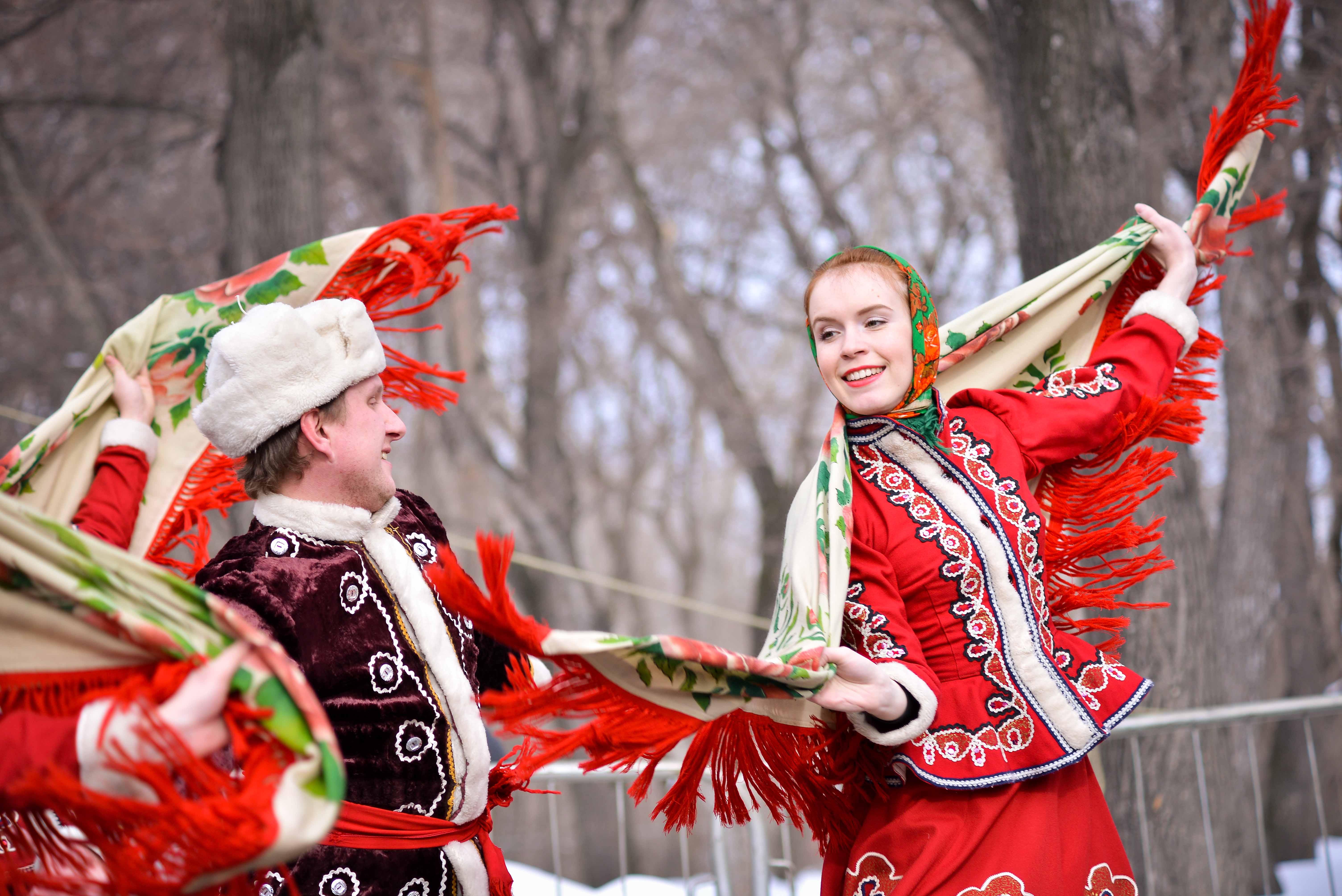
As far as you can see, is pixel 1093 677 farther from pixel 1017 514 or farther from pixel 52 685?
pixel 52 685

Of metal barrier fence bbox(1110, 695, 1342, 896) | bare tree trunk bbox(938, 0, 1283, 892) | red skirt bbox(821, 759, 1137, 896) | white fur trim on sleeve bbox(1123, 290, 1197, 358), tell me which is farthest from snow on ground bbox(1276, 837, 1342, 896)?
red skirt bbox(821, 759, 1137, 896)

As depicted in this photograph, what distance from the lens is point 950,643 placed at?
2.12 m

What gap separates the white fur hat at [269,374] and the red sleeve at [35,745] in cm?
70

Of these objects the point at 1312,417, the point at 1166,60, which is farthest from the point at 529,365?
the point at 1312,417

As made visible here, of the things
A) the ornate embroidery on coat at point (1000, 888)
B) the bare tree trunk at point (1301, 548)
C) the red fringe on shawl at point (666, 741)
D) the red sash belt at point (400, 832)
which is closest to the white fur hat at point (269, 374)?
the red fringe on shawl at point (666, 741)

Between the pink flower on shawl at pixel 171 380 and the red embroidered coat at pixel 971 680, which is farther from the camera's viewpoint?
the pink flower on shawl at pixel 171 380

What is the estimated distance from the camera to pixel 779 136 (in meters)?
13.3

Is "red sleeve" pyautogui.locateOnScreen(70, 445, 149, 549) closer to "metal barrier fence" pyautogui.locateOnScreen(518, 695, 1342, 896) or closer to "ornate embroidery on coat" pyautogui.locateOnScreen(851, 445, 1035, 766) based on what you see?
"metal barrier fence" pyautogui.locateOnScreen(518, 695, 1342, 896)

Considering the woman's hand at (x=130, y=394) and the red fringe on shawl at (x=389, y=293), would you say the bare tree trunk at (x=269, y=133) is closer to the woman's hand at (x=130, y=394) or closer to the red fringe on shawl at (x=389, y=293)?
the woman's hand at (x=130, y=394)

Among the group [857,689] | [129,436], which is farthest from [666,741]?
[129,436]

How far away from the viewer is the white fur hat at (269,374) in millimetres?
2035

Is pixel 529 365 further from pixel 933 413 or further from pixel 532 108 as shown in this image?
pixel 933 413

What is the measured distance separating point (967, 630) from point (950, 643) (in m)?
0.04

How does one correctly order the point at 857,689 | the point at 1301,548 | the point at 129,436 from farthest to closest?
the point at 1301,548 → the point at 129,436 → the point at 857,689
